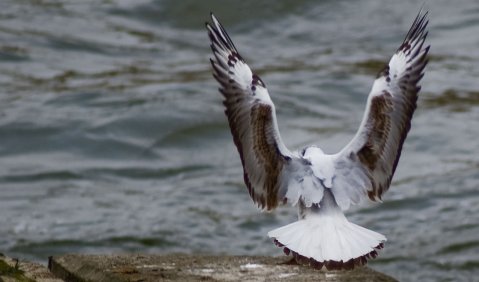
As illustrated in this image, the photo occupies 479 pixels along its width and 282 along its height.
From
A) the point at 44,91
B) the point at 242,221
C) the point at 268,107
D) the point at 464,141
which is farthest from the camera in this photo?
the point at 44,91

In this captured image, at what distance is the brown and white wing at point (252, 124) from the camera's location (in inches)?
217

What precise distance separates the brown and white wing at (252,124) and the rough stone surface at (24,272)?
3.58 feet

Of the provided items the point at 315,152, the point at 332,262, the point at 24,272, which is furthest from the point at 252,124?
the point at 24,272

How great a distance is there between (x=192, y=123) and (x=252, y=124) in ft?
19.3

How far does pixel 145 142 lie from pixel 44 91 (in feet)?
4.70

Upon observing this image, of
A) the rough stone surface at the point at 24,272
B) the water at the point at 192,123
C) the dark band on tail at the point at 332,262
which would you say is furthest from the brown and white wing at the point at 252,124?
the water at the point at 192,123

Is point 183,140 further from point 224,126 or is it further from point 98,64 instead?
point 98,64

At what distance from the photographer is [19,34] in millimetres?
13594

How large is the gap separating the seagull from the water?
248cm

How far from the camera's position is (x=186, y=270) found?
486 cm

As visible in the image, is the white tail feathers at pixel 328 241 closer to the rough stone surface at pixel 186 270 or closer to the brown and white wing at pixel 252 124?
the rough stone surface at pixel 186 270

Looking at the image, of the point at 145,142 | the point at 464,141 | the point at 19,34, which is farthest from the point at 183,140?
the point at 19,34

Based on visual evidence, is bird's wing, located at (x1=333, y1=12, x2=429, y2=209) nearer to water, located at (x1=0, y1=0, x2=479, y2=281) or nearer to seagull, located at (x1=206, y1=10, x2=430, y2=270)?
seagull, located at (x1=206, y1=10, x2=430, y2=270)

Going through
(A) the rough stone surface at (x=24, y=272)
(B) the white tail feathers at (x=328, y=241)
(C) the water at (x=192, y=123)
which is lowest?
(A) the rough stone surface at (x=24, y=272)
